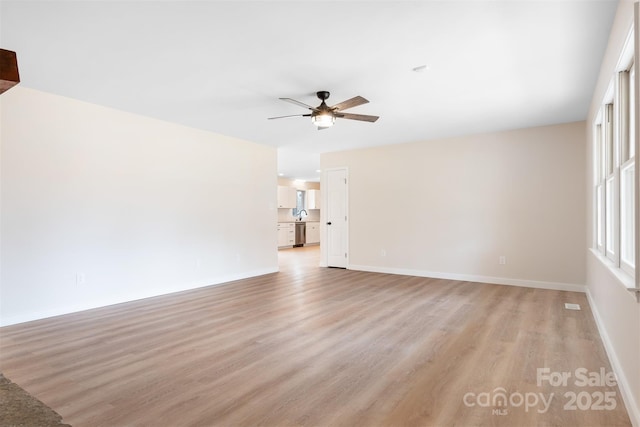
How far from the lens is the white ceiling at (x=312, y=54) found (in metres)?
2.44

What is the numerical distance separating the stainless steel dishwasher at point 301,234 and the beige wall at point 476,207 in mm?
5691

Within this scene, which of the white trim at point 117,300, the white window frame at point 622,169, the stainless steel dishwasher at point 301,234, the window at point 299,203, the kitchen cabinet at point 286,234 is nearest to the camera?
the white window frame at point 622,169

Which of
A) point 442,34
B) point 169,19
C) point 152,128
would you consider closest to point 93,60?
point 169,19

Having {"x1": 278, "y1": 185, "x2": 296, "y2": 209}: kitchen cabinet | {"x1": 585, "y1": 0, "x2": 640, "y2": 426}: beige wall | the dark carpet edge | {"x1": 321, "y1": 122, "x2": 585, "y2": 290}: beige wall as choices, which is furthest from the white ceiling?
{"x1": 278, "y1": 185, "x2": 296, "y2": 209}: kitchen cabinet

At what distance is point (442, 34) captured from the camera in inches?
107

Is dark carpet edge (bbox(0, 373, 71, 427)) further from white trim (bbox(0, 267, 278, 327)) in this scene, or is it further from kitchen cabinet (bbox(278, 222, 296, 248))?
kitchen cabinet (bbox(278, 222, 296, 248))

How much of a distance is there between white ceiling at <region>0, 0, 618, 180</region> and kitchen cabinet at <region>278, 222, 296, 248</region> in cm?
748

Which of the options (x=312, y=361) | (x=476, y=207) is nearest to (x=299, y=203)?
(x=476, y=207)

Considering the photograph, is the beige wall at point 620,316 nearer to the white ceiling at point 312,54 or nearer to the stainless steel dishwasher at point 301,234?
the white ceiling at point 312,54

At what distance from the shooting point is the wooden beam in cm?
74

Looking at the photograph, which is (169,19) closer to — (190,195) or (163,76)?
(163,76)

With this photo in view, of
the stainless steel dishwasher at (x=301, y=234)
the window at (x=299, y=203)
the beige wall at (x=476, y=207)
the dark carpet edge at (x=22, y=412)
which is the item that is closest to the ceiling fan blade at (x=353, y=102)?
the dark carpet edge at (x=22, y=412)

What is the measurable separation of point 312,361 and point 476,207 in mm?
4323

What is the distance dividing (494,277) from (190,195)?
4940mm
